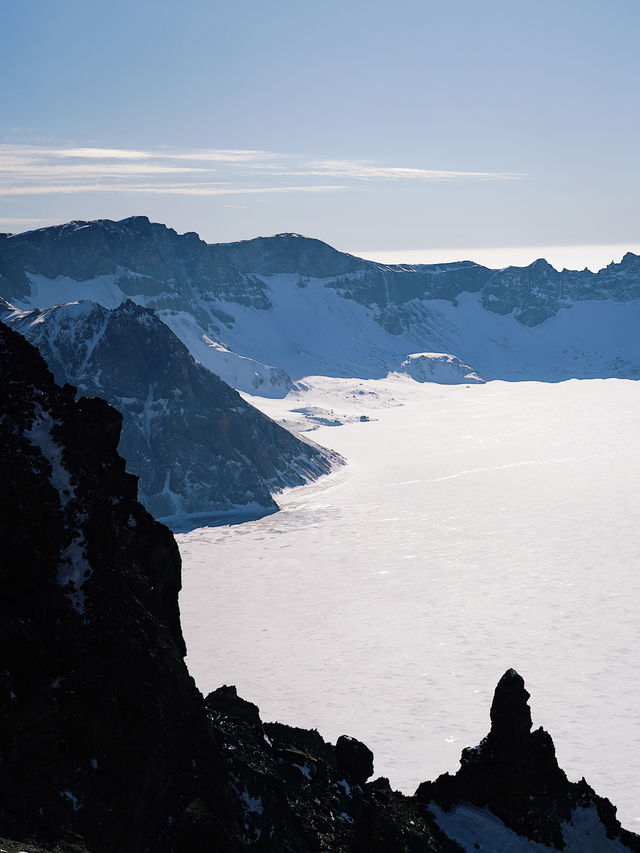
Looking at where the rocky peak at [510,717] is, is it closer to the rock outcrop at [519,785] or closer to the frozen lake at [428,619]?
the rock outcrop at [519,785]

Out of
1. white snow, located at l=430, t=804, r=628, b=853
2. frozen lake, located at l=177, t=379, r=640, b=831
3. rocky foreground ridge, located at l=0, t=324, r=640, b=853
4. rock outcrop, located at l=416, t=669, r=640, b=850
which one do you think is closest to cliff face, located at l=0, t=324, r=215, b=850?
rocky foreground ridge, located at l=0, t=324, r=640, b=853

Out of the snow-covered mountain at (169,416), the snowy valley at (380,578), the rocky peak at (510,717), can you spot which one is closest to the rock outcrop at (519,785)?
the rocky peak at (510,717)

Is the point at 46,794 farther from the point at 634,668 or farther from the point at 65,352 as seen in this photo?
the point at 65,352

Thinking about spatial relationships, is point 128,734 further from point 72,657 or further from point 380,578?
point 380,578

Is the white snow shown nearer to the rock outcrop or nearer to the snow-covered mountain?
the rock outcrop

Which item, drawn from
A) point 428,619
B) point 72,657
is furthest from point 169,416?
point 72,657

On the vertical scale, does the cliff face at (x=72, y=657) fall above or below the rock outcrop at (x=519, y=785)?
above
